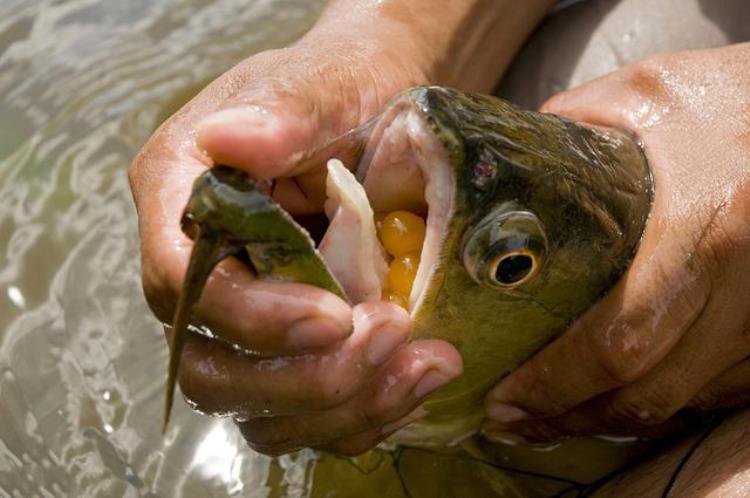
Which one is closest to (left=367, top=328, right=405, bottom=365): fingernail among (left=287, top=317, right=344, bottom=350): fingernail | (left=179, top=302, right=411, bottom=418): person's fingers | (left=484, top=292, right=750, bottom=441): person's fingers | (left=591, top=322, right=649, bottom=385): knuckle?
(left=179, top=302, right=411, bottom=418): person's fingers

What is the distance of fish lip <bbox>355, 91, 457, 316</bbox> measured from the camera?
2.03 meters

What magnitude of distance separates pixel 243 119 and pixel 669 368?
1213 millimetres

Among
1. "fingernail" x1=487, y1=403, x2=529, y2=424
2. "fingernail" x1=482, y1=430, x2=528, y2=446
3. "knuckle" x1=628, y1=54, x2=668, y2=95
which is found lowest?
"fingernail" x1=482, y1=430, x2=528, y2=446

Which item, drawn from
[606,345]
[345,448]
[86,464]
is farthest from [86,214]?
[606,345]

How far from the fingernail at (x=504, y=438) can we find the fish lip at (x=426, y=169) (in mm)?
944

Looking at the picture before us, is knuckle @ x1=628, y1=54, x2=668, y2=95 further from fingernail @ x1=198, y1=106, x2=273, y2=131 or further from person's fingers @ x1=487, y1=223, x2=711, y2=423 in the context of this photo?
fingernail @ x1=198, y1=106, x2=273, y2=131

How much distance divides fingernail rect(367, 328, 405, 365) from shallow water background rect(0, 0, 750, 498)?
108 cm

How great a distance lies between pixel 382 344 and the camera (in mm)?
2043

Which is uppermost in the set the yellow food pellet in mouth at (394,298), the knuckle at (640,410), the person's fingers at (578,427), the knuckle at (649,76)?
the knuckle at (649,76)

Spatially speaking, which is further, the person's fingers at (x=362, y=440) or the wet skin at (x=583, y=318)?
the person's fingers at (x=362, y=440)

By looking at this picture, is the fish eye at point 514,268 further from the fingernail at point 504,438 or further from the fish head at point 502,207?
the fingernail at point 504,438

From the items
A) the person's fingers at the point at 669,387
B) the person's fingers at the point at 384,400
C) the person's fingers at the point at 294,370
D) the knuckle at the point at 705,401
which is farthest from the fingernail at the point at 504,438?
the person's fingers at the point at 294,370

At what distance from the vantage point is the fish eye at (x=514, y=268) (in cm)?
215

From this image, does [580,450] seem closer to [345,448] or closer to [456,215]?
[345,448]
